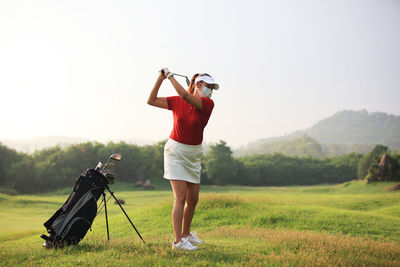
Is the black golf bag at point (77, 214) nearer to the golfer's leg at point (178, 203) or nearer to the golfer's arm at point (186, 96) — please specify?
the golfer's leg at point (178, 203)

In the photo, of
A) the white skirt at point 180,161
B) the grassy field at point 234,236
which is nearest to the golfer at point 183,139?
the white skirt at point 180,161

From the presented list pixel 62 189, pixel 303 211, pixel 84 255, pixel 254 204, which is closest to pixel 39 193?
pixel 62 189

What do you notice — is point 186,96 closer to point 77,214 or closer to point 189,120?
point 189,120

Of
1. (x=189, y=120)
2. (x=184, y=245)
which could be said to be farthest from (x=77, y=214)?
(x=189, y=120)

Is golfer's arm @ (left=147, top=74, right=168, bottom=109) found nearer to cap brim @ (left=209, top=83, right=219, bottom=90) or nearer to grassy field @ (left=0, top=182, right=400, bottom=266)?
cap brim @ (left=209, top=83, right=219, bottom=90)

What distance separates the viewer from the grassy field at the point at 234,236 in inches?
222

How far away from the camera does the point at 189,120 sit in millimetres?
6059

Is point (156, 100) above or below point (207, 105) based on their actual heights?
above

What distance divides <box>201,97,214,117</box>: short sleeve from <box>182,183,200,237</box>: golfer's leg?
1.31 metres

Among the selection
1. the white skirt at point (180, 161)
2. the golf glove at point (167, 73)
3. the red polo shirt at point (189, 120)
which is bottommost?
the white skirt at point (180, 161)

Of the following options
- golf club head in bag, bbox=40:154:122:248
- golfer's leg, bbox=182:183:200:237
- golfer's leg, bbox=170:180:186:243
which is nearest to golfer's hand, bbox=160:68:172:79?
golfer's leg, bbox=170:180:186:243

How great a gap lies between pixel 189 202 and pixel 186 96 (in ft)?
6.49

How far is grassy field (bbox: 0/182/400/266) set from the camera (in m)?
5.65

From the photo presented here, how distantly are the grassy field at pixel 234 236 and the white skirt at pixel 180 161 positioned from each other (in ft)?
3.97
